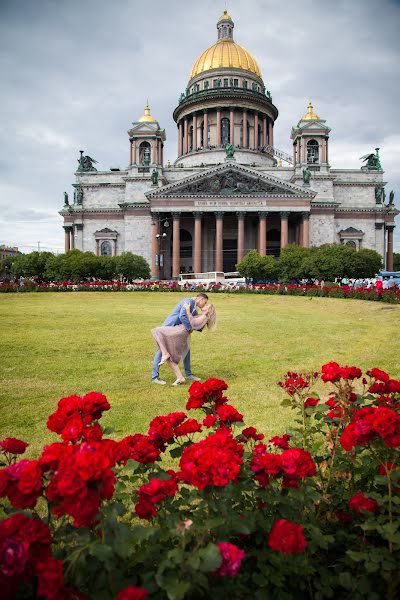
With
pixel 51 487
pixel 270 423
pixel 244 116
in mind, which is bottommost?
Result: pixel 270 423

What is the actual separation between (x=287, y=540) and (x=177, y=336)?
6.16 meters

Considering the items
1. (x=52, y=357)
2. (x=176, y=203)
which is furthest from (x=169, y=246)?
(x=52, y=357)

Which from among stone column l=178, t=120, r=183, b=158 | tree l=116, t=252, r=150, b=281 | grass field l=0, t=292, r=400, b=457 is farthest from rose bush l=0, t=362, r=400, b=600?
stone column l=178, t=120, r=183, b=158

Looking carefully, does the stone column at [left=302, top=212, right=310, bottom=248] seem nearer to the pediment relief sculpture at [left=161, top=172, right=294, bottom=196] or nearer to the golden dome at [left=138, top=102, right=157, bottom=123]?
the pediment relief sculpture at [left=161, top=172, right=294, bottom=196]

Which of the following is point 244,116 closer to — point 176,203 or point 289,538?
point 176,203

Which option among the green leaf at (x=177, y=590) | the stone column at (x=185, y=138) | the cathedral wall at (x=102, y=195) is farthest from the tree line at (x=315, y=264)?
the green leaf at (x=177, y=590)

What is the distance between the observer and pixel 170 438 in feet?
9.61

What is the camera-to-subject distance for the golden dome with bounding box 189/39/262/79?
6359cm

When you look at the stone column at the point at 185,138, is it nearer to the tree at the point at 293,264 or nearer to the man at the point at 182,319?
the tree at the point at 293,264

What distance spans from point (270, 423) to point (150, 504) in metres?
3.92

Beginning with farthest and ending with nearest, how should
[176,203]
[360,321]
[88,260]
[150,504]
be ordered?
1. [176,203]
2. [88,260]
3. [360,321]
4. [150,504]

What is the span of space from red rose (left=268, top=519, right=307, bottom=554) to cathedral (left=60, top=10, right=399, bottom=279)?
49.3m

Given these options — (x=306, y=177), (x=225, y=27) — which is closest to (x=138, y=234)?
(x=306, y=177)

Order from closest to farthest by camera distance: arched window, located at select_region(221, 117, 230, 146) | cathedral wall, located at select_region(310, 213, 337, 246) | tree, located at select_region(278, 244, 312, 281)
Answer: tree, located at select_region(278, 244, 312, 281) → cathedral wall, located at select_region(310, 213, 337, 246) → arched window, located at select_region(221, 117, 230, 146)
